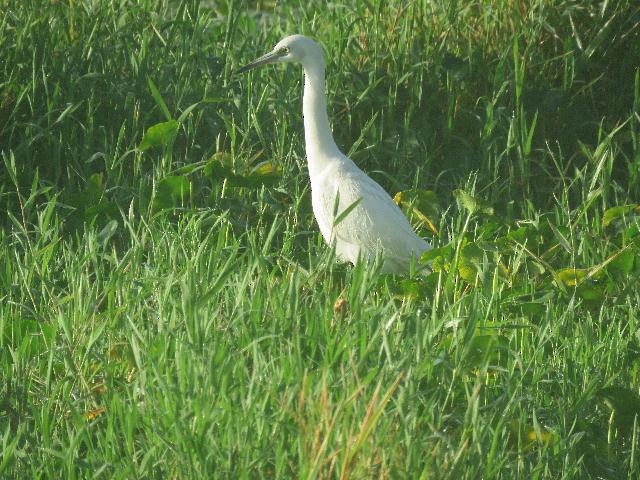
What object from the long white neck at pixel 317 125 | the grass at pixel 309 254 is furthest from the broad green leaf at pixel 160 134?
the long white neck at pixel 317 125

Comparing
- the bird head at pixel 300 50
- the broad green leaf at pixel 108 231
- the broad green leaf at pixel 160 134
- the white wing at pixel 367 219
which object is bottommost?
the white wing at pixel 367 219

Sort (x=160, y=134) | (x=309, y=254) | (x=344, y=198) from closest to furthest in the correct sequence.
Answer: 1. (x=309, y=254)
2. (x=160, y=134)
3. (x=344, y=198)

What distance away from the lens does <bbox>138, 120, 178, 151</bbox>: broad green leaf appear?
153 inches

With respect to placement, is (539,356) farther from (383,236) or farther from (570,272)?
(383,236)

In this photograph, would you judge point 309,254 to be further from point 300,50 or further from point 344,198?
point 300,50

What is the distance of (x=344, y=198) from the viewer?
403 centimetres

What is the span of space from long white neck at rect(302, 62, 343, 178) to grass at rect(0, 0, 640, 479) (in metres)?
0.17

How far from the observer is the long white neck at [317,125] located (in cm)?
417

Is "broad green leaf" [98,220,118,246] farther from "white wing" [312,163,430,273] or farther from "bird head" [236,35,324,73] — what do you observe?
"bird head" [236,35,324,73]

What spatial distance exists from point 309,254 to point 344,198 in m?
0.84

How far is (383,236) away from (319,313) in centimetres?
138

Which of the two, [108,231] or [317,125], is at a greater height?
[317,125]

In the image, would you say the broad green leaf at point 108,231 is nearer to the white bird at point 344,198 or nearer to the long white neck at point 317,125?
the white bird at point 344,198

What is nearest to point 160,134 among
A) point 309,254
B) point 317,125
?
point 317,125
